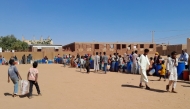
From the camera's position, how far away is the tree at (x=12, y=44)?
5378 cm

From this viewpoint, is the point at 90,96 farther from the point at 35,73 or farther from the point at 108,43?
the point at 108,43

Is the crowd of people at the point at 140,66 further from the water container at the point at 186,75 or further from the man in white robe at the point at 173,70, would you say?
the water container at the point at 186,75

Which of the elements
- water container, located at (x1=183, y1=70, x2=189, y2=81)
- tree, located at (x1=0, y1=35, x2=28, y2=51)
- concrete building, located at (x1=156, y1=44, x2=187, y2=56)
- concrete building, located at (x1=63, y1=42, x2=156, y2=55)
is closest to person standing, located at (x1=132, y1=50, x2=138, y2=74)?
water container, located at (x1=183, y1=70, x2=189, y2=81)

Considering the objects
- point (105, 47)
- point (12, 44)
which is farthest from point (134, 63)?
point (12, 44)

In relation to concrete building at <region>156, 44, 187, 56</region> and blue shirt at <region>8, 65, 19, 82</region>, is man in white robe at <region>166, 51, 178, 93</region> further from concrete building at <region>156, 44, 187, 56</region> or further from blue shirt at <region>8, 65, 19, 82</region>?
concrete building at <region>156, 44, 187, 56</region>

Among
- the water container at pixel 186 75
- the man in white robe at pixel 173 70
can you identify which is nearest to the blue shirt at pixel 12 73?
the man in white robe at pixel 173 70

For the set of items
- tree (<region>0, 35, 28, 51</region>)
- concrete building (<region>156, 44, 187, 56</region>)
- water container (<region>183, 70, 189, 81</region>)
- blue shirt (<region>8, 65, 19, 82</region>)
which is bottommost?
water container (<region>183, 70, 189, 81</region>)

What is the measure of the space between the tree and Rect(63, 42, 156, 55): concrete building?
15645 mm

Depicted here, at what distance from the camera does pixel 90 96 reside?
6.96m

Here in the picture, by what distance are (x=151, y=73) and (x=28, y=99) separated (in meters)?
8.84

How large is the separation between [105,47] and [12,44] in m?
30.1

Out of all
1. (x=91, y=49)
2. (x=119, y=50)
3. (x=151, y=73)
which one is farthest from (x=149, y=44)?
(x=151, y=73)

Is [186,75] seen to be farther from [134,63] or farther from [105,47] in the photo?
[105,47]

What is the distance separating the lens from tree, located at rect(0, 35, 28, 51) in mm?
53781
